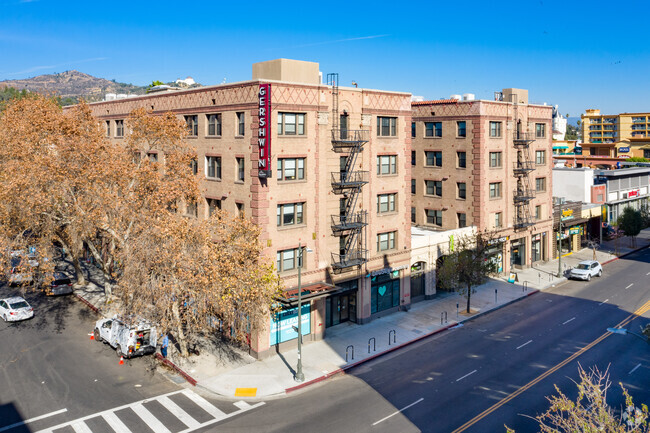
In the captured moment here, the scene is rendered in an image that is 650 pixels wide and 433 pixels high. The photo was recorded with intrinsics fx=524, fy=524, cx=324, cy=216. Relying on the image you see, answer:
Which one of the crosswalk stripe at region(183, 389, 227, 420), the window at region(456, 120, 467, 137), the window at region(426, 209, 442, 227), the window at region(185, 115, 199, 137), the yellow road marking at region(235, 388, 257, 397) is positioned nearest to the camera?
the crosswalk stripe at region(183, 389, 227, 420)

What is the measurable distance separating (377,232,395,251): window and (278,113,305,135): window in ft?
34.8

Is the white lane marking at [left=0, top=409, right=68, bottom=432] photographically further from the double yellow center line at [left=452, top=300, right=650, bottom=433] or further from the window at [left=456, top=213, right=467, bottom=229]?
the window at [left=456, top=213, right=467, bottom=229]

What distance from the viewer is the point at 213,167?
3575cm

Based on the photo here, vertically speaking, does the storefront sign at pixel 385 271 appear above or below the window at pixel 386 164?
below

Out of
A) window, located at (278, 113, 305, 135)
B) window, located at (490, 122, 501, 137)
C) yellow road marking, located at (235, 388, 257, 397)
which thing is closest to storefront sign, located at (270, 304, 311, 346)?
yellow road marking, located at (235, 388, 257, 397)

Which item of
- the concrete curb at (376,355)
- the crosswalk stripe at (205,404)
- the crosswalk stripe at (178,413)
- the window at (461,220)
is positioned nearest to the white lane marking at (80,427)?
the crosswalk stripe at (178,413)

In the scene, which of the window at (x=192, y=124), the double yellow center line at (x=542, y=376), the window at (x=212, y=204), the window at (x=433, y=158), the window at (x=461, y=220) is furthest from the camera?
the window at (x=433, y=158)

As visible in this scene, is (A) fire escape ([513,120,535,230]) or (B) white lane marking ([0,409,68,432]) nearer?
(B) white lane marking ([0,409,68,432])

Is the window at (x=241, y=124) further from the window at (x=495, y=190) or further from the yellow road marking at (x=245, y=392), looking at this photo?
the window at (x=495, y=190)

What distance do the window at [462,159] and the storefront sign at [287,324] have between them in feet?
79.3

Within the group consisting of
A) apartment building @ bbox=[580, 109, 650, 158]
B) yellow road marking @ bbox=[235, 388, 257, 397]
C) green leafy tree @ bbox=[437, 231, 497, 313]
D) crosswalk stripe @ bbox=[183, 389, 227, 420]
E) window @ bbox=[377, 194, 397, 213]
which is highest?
apartment building @ bbox=[580, 109, 650, 158]

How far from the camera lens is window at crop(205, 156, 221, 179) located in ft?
116

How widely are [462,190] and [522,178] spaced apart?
8.10 meters

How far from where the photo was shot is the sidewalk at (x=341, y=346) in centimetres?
2759
